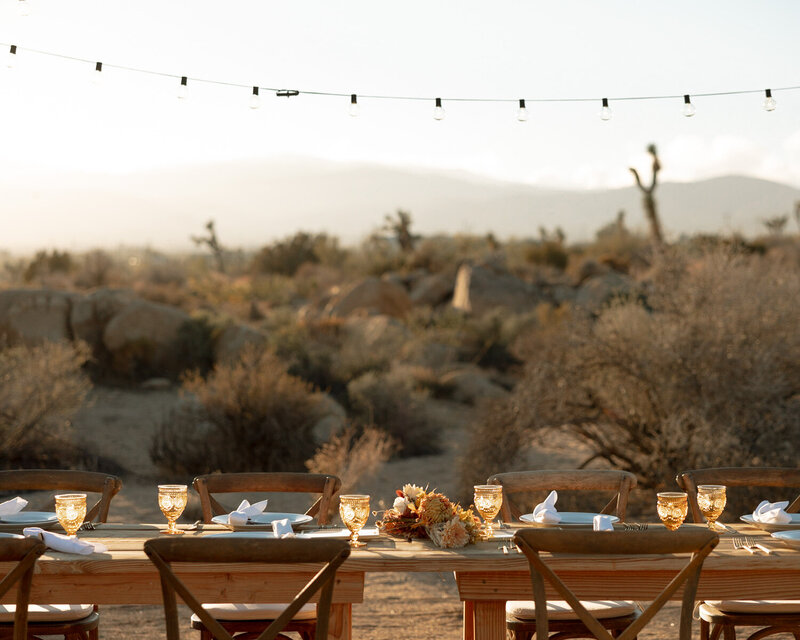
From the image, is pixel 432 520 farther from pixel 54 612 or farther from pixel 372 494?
pixel 372 494

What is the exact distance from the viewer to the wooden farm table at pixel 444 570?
3062mm

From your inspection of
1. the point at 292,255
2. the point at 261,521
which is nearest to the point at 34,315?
the point at 261,521

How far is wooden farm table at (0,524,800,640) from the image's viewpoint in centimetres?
306

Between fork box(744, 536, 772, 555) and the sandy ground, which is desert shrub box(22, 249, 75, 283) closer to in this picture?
the sandy ground

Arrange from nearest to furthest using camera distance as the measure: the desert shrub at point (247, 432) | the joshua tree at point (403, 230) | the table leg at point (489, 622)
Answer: the table leg at point (489, 622) < the desert shrub at point (247, 432) < the joshua tree at point (403, 230)

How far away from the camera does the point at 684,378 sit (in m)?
8.08

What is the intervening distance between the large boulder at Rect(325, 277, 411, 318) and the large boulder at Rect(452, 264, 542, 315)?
1.18 meters

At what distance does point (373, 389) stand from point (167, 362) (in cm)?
443

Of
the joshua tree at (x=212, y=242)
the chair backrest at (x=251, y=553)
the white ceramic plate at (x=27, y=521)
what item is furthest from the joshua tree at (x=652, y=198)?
the chair backrest at (x=251, y=553)

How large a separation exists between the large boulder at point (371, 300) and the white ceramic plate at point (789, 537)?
16260mm

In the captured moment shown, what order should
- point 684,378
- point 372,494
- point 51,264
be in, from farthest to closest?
point 51,264 → point 372,494 → point 684,378

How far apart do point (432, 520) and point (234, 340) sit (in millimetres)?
12126

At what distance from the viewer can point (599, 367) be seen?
855 centimetres

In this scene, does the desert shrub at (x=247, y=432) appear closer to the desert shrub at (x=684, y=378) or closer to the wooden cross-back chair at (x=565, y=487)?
the desert shrub at (x=684, y=378)
